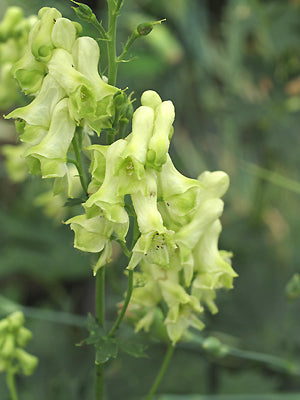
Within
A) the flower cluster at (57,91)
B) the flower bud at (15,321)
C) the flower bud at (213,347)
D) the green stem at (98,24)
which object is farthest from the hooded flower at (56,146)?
the flower bud at (213,347)

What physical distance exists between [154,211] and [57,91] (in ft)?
0.73

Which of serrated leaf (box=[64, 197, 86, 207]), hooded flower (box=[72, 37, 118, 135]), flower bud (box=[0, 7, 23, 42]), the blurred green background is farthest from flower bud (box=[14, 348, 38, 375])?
flower bud (box=[0, 7, 23, 42])

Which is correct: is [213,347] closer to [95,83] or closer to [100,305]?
[100,305]

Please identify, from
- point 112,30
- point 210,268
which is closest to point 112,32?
point 112,30

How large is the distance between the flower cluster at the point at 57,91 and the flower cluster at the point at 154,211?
5 cm

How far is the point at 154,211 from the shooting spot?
2.33 ft

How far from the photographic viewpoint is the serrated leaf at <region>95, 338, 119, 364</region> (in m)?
0.80

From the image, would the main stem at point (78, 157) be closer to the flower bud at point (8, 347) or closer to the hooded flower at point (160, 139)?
the hooded flower at point (160, 139)

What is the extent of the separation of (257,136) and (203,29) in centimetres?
58

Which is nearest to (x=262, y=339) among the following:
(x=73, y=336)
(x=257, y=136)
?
(x=73, y=336)

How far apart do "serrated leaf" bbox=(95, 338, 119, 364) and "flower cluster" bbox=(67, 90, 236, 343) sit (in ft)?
0.34

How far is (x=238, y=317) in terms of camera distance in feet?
5.83

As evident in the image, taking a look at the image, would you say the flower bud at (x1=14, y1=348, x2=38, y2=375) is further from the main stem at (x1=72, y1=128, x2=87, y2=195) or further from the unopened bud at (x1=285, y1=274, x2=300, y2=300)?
the unopened bud at (x1=285, y1=274, x2=300, y2=300)

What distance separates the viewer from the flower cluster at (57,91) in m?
0.72
